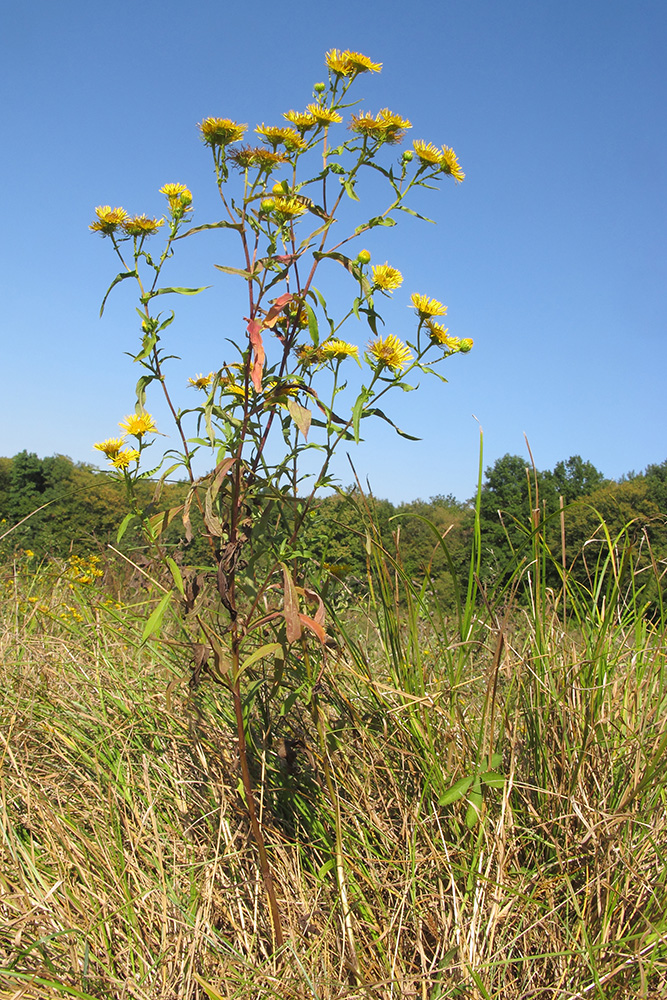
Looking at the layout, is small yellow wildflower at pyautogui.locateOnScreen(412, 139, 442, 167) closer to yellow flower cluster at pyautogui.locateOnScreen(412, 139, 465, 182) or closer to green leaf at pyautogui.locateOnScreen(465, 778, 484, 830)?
yellow flower cluster at pyautogui.locateOnScreen(412, 139, 465, 182)

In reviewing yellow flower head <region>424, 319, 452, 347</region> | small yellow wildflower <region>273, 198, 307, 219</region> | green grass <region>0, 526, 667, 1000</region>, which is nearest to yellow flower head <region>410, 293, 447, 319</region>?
yellow flower head <region>424, 319, 452, 347</region>

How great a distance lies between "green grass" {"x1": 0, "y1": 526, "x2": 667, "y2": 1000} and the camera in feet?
3.98

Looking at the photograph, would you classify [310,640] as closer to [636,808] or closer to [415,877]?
[415,877]

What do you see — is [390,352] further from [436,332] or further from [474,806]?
[474,806]

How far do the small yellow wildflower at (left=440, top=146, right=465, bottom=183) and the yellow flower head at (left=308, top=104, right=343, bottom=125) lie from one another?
0.23 metres

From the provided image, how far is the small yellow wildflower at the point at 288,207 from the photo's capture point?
4.07 ft

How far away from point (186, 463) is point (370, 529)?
548 mm

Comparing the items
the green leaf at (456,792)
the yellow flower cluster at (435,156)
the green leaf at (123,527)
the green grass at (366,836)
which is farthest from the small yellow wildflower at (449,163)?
the green leaf at (456,792)

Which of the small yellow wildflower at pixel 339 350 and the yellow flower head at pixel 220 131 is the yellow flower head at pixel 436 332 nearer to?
the small yellow wildflower at pixel 339 350

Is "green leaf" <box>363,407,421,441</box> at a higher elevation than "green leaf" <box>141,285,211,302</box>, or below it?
below

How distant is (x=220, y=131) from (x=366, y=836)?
148 centimetres

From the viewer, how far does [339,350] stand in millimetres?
1346

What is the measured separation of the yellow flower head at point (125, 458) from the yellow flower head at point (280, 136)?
69cm

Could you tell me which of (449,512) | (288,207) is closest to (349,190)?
(288,207)
